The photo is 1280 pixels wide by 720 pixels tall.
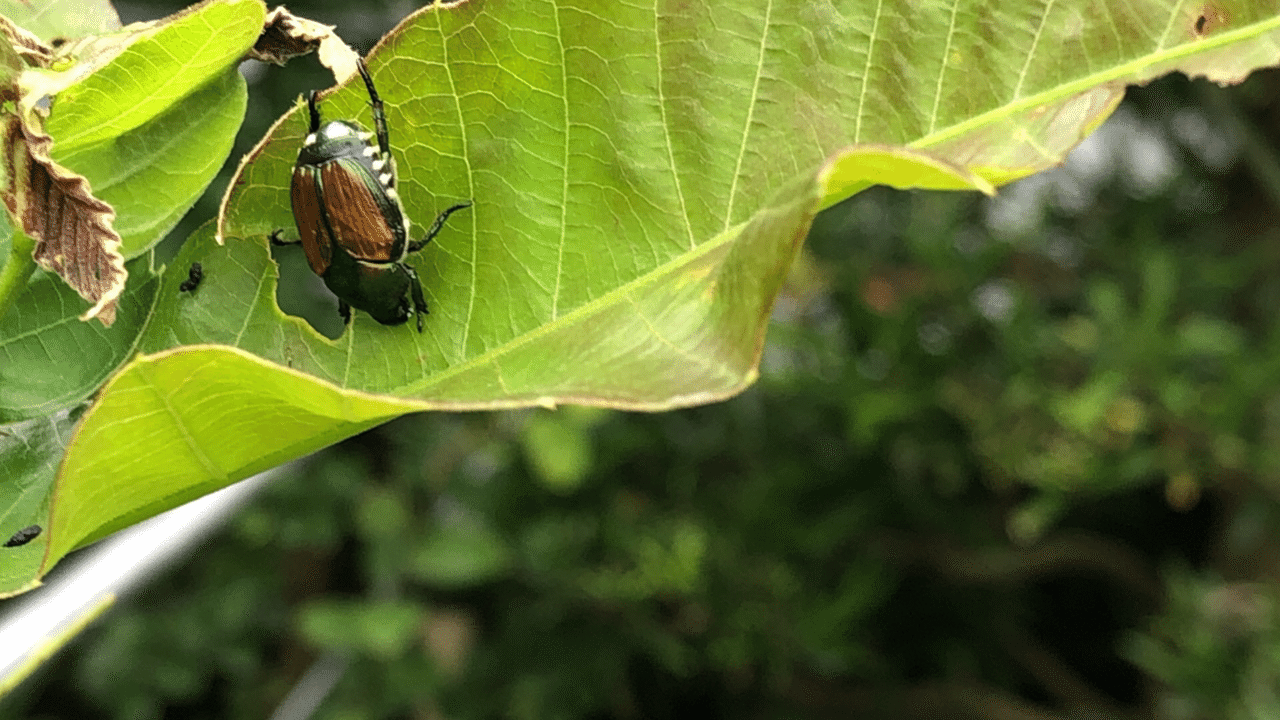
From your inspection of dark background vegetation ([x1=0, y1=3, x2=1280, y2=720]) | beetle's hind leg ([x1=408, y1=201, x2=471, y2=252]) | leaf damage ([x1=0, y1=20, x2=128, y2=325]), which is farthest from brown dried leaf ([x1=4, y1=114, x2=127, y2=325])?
dark background vegetation ([x1=0, y1=3, x2=1280, y2=720])

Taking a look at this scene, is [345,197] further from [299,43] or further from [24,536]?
[24,536]

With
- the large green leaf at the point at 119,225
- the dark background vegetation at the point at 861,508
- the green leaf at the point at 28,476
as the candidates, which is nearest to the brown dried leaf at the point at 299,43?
the large green leaf at the point at 119,225

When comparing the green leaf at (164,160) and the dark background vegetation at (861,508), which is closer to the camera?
the green leaf at (164,160)

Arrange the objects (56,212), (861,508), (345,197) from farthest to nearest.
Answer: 1. (861,508)
2. (345,197)
3. (56,212)

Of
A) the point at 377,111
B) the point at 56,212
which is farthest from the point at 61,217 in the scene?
the point at 377,111

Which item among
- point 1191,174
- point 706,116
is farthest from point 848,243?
point 706,116

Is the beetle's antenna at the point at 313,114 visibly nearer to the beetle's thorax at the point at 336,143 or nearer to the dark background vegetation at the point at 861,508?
the beetle's thorax at the point at 336,143
